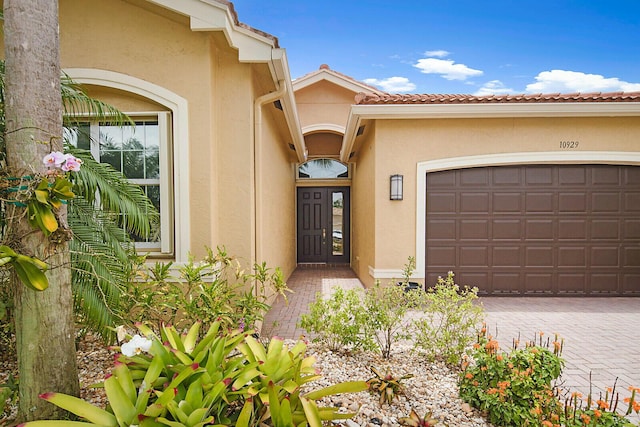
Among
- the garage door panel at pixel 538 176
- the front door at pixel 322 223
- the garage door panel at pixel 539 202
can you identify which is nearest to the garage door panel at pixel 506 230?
the garage door panel at pixel 539 202

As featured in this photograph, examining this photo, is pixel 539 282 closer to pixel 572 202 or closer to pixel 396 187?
pixel 572 202

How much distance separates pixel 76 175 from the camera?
3014mm

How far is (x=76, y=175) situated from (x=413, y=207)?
5.62m

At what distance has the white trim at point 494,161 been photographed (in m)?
6.77

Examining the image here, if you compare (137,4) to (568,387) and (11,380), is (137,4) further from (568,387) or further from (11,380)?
(568,387)

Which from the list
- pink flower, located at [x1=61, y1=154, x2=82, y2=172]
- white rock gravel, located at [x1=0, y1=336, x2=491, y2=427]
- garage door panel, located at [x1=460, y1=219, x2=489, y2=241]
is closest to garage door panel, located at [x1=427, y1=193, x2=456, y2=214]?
garage door panel, located at [x1=460, y1=219, x2=489, y2=241]

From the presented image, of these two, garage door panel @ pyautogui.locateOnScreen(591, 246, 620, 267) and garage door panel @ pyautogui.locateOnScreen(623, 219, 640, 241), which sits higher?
garage door panel @ pyautogui.locateOnScreen(623, 219, 640, 241)

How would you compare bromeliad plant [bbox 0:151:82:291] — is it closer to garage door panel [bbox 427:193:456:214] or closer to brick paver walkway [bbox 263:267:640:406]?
brick paver walkway [bbox 263:267:640:406]

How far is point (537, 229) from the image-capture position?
7000 mm

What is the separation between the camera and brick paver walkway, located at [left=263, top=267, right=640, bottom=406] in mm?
3766

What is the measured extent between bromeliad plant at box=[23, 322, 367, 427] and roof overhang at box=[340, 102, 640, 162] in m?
5.05

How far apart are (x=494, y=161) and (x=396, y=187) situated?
2109 millimetres

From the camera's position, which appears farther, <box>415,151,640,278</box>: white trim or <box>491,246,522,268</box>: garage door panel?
<box>491,246,522,268</box>: garage door panel

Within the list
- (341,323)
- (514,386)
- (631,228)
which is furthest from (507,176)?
(514,386)
